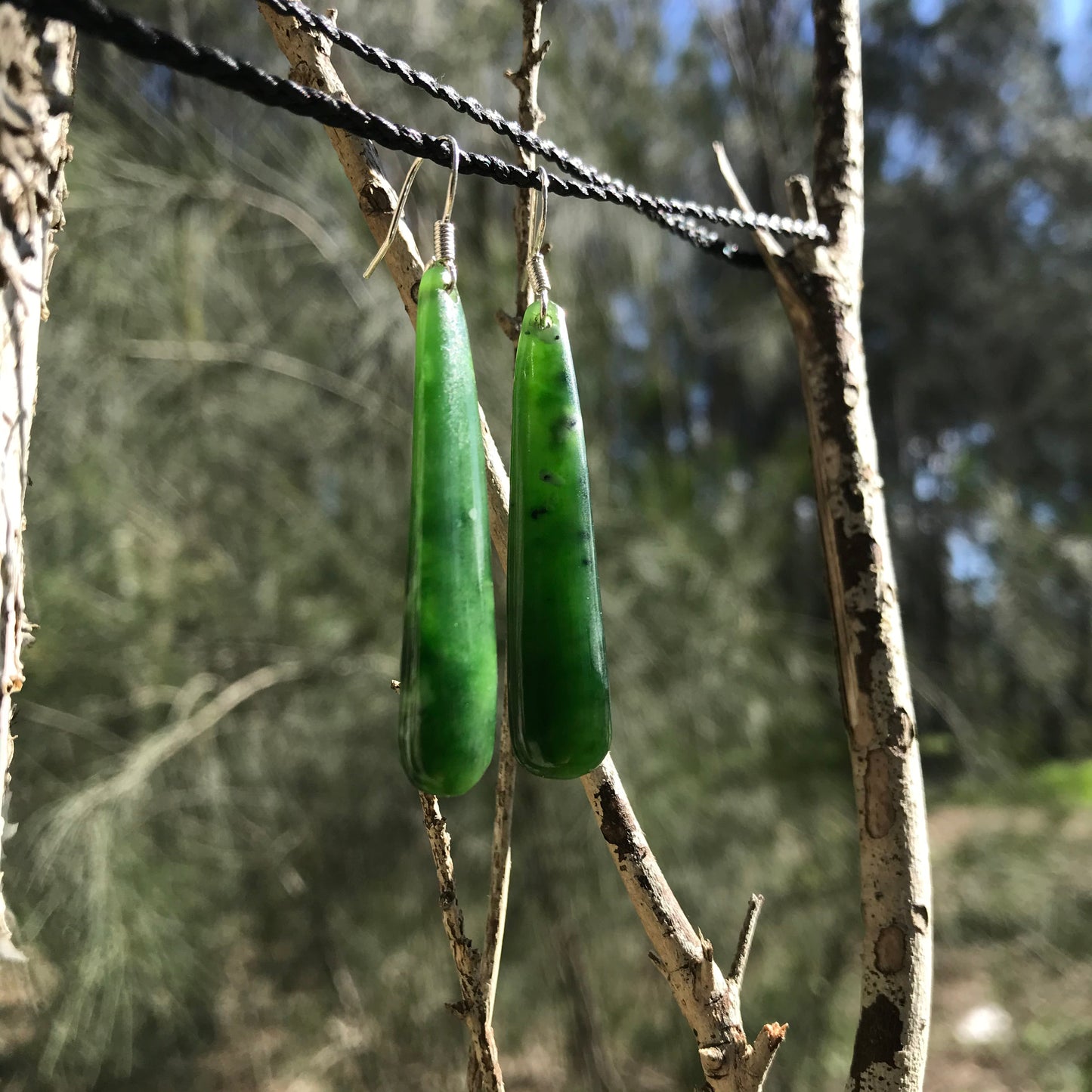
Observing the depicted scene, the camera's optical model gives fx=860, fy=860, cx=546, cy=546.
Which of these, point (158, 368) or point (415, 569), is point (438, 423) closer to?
point (415, 569)

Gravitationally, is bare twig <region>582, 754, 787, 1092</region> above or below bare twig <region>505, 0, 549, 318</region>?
below

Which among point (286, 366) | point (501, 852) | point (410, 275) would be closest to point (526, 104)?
point (410, 275)

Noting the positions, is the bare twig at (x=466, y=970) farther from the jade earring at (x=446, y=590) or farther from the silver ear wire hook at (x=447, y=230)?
the silver ear wire hook at (x=447, y=230)

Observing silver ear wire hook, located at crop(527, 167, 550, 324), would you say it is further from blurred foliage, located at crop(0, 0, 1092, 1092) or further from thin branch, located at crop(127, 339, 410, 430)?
thin branch, located at crop(127, 339, 410, 430)

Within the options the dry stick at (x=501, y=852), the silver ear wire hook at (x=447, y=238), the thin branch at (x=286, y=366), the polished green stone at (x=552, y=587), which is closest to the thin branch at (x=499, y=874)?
the dry stick at (x=501, y=852)

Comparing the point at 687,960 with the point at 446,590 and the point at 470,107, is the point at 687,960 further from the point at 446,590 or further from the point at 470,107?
the point at 470,107

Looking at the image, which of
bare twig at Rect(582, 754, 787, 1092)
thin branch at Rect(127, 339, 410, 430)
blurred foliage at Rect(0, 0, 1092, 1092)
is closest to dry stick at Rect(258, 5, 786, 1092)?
bare twig at Rect(582, 754, 787, 1092)

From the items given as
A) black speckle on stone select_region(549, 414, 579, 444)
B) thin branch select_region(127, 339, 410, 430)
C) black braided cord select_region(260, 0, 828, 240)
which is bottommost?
black speckle on stone select_region(549, 414, 579, 444)

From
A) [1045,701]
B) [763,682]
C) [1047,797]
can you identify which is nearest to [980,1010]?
[1047,797]
